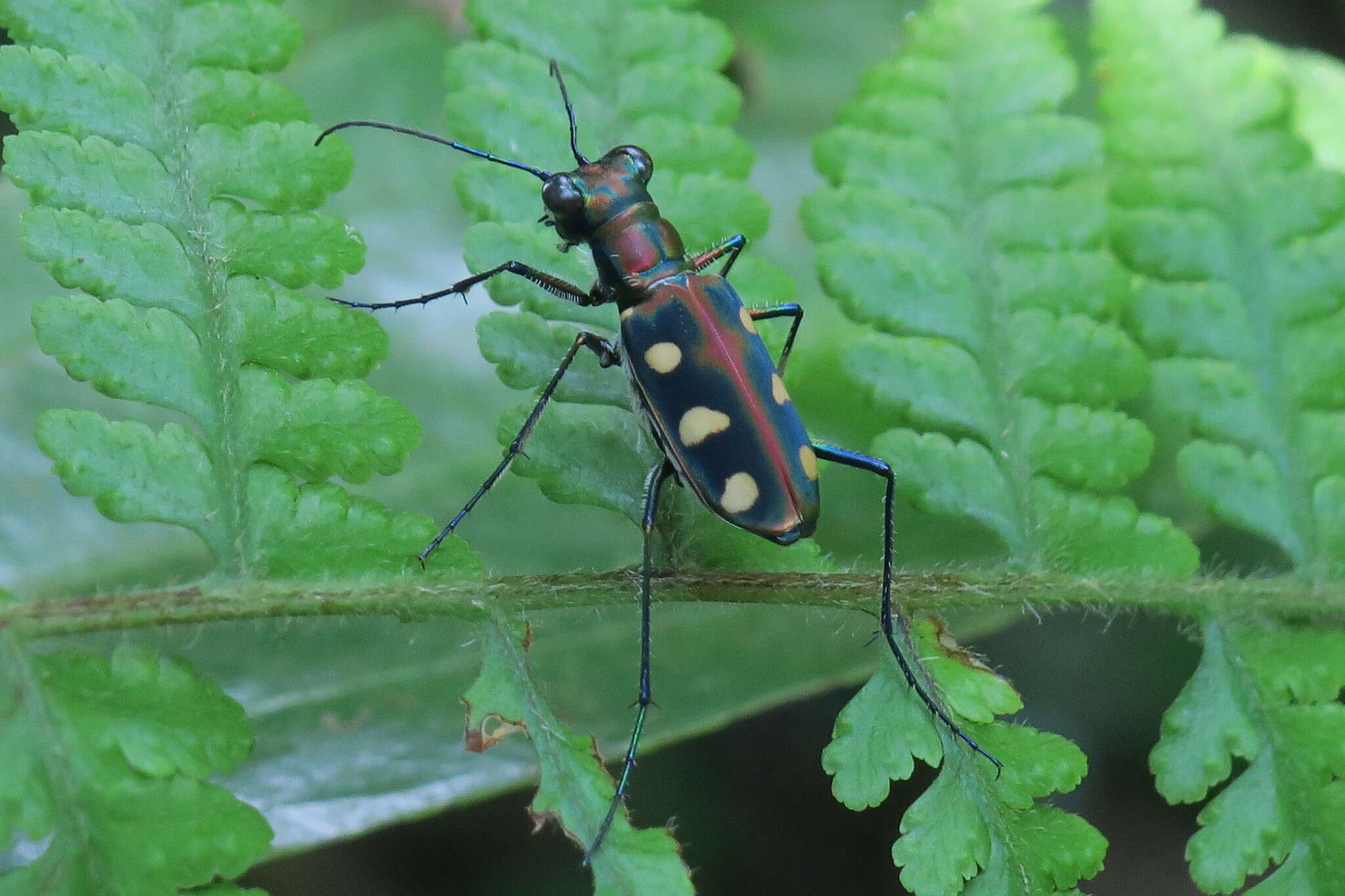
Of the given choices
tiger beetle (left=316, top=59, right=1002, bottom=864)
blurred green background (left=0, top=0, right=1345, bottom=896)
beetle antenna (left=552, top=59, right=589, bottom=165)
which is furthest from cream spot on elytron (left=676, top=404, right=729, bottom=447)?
beetle antenna (left=552, top=59, right=589, bottom=165)

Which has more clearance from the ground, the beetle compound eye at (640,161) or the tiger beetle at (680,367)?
the beetle compound eye at (640,161)

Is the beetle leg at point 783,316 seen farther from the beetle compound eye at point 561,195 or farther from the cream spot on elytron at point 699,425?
the beetle compound eye at point 561,195

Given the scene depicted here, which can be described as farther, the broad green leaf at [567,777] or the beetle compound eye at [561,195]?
the beetle compound eye at [561,195]

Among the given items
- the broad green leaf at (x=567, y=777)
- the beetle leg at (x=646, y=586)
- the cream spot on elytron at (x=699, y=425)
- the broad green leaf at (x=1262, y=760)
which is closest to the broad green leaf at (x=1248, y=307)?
the broad green leaf at (x=1262, y=760)

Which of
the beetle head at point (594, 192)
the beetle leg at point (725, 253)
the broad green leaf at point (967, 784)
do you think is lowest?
the broad green leaf at point (967, 784)

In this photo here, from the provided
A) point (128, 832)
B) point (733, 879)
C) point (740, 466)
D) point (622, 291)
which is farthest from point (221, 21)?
point (733, 879)

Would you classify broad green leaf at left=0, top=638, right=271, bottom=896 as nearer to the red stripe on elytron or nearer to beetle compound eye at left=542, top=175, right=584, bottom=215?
the red stripe on elytron

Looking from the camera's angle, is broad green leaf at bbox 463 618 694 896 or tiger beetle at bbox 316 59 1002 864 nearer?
broad green leaf at bbox 463 618 694 896
